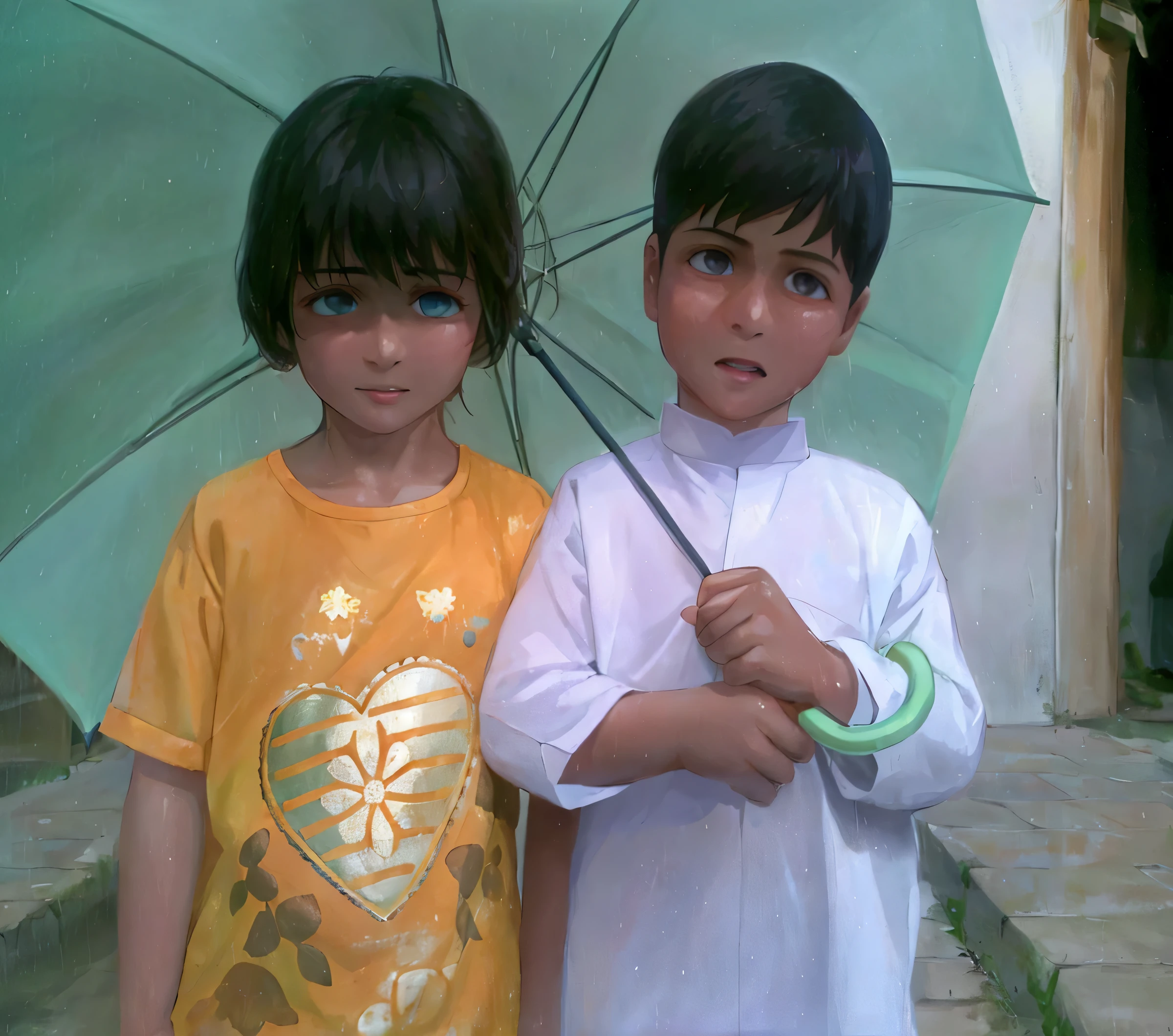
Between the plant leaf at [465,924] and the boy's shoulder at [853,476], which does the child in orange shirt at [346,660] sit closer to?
the plant leaf at [465,924]

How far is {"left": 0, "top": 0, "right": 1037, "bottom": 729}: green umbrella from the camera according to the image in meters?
1.11

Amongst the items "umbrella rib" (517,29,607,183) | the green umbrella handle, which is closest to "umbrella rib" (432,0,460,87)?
"umbrella rib" (517,29,607,183)

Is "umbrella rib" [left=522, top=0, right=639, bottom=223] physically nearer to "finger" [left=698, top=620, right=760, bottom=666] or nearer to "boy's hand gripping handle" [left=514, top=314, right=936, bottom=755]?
"boy's hand gripping handle" [left=514, top=314, right=936, bottom=755]

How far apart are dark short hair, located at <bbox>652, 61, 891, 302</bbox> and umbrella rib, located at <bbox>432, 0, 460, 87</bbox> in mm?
257

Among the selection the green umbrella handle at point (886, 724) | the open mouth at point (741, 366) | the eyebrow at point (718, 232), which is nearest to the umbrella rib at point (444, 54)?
the eyebrow at point (718, 232)

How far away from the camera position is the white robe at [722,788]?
0.97 m

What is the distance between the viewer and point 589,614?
3.26 feet

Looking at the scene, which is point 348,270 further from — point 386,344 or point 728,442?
point 728,442

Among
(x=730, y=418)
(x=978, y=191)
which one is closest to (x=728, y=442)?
(x=730, y=418)

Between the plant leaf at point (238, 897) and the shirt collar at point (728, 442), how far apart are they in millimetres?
616

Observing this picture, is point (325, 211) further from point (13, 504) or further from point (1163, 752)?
point (1163, 752)

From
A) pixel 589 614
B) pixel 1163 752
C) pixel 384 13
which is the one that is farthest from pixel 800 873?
pixel 384 13

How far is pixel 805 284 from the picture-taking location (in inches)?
39.1

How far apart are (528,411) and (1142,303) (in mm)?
847
